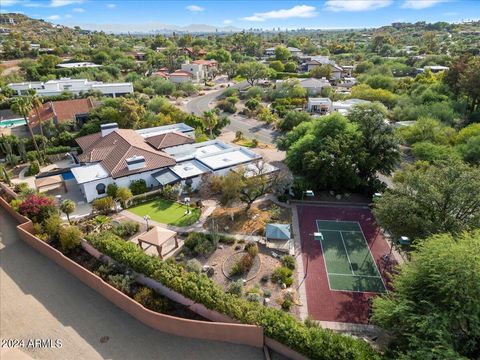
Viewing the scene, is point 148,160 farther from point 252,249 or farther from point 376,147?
point 376,147

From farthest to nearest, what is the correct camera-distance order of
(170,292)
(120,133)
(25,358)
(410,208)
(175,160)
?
1. (120,133)
2. (175,160)
3. (410,208)
4. (170,292)
5. (25,358)

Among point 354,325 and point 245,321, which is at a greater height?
point 245,321

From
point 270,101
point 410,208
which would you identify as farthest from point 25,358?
point 270,101

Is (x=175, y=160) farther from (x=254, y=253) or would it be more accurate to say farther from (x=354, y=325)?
(x=354, y=325)

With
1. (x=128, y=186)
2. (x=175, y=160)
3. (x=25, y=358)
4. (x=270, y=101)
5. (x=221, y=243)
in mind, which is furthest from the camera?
(x=270, y=101)

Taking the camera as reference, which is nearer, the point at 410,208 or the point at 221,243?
the point at 410,208

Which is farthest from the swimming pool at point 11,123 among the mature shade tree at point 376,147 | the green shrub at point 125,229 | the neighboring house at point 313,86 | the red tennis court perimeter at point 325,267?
the neighboring house at point 313,86

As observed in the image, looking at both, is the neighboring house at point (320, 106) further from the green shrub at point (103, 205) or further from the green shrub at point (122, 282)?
the green shrub at point (122, 282)
